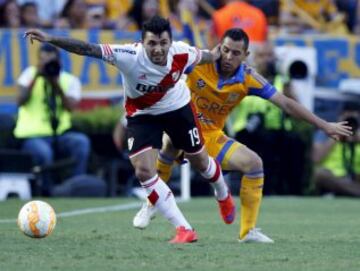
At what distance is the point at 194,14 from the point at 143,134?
9.82 m

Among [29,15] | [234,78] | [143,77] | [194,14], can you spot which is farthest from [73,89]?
[143,77]

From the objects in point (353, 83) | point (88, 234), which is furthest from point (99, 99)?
point (88, 234)

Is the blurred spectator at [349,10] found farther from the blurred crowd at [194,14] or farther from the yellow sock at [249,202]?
the yellow sock at [249,202]

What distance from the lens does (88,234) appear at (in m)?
11.1

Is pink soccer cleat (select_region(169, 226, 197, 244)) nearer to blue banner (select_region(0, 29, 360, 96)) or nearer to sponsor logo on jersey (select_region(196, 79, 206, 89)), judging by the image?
sponsor logo on jersey (select_region(196, 79, 206, 89))

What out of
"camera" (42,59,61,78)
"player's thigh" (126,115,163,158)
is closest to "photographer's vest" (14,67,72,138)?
"camera" (42,59,61,78)

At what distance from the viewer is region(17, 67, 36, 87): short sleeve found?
56.0ft

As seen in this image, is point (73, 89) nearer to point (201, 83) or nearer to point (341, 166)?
point (341, 166)

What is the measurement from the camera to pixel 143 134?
1051 centimetres

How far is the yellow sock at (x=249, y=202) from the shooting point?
10547mm

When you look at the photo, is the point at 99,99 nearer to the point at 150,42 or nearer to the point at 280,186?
the point at 280,186

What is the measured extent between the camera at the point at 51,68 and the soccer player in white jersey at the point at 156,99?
6094mm

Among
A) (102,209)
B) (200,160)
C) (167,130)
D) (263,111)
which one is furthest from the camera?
(263,111)

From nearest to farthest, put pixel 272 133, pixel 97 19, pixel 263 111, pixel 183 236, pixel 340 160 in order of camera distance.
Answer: pixel 183 236 < pixel 263 111 < pixel 272 133 < pixel 340 160 < pixel 97 19
